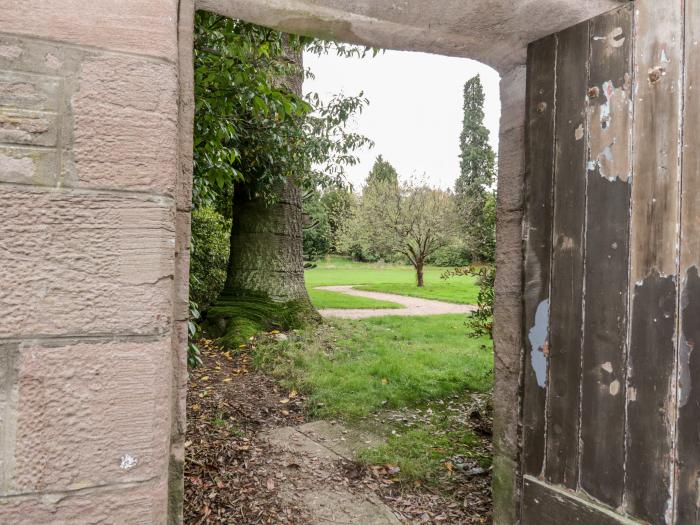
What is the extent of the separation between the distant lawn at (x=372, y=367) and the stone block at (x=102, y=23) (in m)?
3.33

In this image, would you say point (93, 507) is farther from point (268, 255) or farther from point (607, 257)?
point (268, 255)

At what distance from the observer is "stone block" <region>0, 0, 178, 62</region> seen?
121 cm

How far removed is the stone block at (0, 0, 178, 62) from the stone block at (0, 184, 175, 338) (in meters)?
0.41

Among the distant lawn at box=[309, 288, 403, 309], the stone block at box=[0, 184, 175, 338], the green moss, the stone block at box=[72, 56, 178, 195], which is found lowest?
the distant lawn at box=[309, 288, 403, 309]

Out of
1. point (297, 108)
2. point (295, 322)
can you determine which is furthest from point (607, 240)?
point (295, 322)

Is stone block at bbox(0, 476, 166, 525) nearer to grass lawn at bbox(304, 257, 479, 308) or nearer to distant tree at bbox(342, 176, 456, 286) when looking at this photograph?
grass lawn at bbox(304, 257, 479, 308)

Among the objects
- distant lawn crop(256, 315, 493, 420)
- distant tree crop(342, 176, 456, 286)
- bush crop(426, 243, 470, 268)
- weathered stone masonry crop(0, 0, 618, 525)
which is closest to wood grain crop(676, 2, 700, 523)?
weathered stone masonry crop(0, 0, 618, 525)

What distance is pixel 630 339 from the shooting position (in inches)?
59.4

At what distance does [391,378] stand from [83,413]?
4052 mm

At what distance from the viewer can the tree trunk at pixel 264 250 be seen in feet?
23.7

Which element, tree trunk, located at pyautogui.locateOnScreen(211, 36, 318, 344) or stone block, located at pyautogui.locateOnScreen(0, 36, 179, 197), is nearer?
stone block, located at pyautogui.locateOnScreen(0, 36, 179, 197)

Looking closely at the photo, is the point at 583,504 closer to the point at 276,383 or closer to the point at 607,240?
the point at 607,240

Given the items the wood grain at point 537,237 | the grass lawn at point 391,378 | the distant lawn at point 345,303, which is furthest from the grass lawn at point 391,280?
the wood grain at point 537,237

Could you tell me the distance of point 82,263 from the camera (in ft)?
4.03
